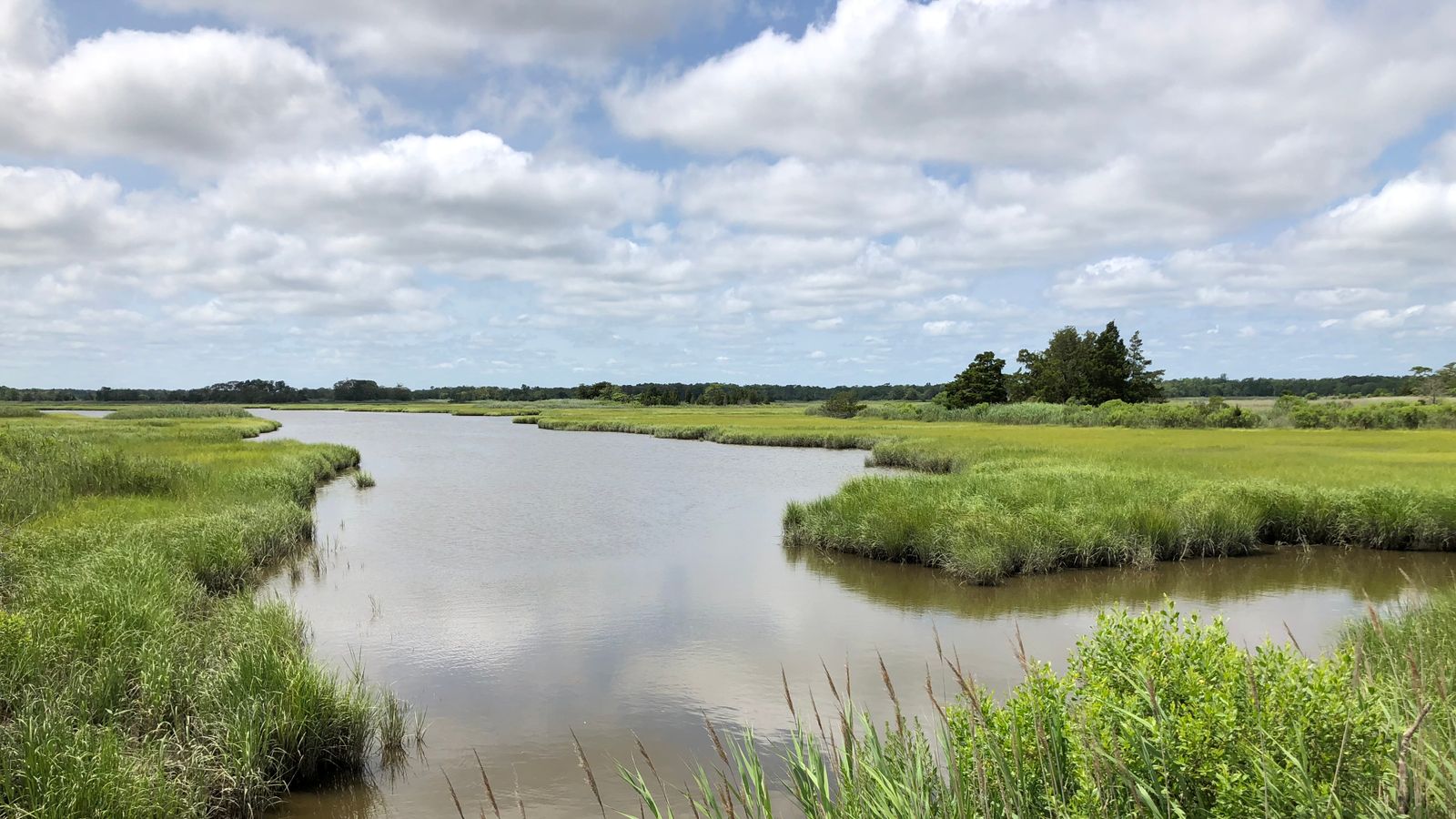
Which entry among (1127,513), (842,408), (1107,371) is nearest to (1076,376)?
(1107,371)

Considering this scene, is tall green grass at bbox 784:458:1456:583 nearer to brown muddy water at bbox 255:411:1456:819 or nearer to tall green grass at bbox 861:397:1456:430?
brown muddy water at bbox 255:411:1456:819

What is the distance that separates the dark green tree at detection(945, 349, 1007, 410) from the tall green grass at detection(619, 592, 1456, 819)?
7771cm

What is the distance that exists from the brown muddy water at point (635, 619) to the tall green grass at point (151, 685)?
539 millimetres

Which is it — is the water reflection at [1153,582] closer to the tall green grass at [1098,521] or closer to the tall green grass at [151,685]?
the tall green grass at [1098,521]

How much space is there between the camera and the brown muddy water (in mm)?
7867

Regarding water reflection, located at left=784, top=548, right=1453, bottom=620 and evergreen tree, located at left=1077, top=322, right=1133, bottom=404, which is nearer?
water reflection, located at left=784, top=548, right=1453, bottom=620

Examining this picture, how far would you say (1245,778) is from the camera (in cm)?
336

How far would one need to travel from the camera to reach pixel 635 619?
495 inches

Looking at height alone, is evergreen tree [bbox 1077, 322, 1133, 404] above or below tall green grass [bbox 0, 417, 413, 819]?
above

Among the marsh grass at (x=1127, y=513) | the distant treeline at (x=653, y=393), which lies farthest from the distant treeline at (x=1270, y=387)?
the marsh grass at (x=1127, y=513)

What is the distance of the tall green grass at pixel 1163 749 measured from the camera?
3.21m

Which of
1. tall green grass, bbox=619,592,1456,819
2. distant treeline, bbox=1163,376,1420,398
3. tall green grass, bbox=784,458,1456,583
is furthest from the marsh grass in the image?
distant treeline, bbox=1163,376,1420,398

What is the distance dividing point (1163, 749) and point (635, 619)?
9937 mm

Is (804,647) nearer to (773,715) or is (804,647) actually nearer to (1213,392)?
(773,715)
